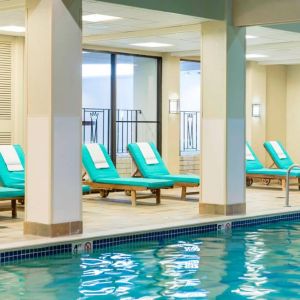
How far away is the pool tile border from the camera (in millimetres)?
8168

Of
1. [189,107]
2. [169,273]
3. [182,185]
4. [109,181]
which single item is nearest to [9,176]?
[109,181]

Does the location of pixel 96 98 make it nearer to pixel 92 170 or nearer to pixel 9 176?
pixel 92 170

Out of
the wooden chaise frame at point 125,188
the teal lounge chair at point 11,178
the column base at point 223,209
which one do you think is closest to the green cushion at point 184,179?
the wooden chaise frame at point 125,188

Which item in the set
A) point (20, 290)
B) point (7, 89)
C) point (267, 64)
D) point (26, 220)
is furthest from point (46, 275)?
point (267, 64)

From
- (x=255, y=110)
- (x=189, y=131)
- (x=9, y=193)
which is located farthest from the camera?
(x=255, y=110)

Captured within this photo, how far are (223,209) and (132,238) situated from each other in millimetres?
2273

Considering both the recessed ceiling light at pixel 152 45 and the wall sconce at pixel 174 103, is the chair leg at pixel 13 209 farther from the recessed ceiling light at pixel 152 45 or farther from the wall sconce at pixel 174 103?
the wall sconce at pixel 174 103

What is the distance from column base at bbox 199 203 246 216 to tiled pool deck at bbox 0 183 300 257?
0.15 m

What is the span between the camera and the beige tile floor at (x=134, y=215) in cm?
→ 907

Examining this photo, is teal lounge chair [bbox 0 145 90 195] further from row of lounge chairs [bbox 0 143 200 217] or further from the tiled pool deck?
the tiled pool deck

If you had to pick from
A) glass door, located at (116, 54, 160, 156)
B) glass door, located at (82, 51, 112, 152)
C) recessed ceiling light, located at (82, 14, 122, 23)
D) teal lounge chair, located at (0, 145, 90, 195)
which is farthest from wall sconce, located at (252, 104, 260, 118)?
recessed ceiling light, located at (82, 14, 122, 23)

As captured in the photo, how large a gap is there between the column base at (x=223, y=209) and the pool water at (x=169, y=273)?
1.59 meters

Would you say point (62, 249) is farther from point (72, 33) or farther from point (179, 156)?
point (179, 156)

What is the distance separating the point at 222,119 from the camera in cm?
1123
